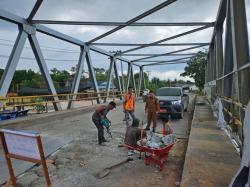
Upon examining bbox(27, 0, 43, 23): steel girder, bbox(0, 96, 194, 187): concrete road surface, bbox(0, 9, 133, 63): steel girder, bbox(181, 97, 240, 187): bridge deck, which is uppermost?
bbox(27, 0, 43, 23): steel girder

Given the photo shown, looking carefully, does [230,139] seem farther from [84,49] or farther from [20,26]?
[84,49]

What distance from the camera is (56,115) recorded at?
43.5 feet

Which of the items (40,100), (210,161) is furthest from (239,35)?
(40,100)

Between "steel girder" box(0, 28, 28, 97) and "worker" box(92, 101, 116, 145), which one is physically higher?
"steel girder" box(0, 28, 28, 97)

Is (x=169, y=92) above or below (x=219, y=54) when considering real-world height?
below

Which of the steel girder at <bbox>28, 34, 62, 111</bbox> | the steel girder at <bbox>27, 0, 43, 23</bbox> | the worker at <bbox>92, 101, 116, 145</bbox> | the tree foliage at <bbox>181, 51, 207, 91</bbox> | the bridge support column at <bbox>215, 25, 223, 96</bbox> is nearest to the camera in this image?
the worker at <bbox>92, 101, 116, 145</bbox>

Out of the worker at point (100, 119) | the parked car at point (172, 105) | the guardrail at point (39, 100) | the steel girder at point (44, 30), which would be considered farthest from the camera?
the parked car at point (172, 105)

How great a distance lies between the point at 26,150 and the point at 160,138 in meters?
2.97

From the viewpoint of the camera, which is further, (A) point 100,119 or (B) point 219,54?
(B) point 219,54

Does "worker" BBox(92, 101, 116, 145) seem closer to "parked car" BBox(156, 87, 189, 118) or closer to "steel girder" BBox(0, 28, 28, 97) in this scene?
"parked car" BBox(156, 87, 189, 118)

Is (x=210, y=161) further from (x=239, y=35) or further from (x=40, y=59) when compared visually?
(x=40, y=59)

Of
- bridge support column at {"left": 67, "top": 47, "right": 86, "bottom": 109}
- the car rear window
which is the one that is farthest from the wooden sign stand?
bridge support column at {"left": 67, "top": 47, "right": 86, "bottom": 109}

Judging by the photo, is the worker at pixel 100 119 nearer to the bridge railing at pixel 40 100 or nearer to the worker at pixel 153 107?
the worker at pixel 153 107

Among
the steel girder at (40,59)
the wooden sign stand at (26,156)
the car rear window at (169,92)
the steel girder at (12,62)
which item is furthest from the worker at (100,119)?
the car rear window at (169,92)
